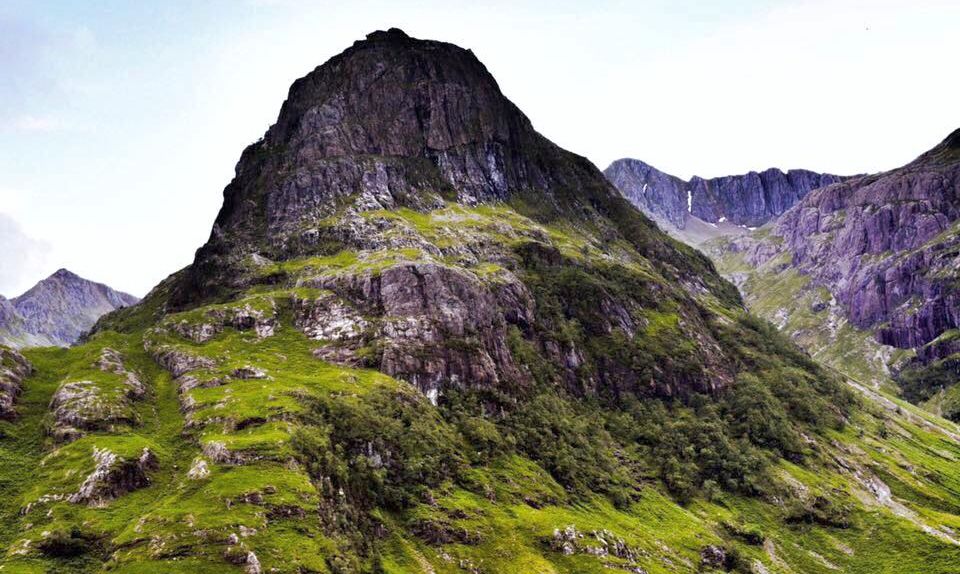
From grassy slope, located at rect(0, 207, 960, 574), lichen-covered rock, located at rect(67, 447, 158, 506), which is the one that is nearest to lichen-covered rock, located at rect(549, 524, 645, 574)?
grassy slope, located at rect(0, 207, 960, 574)

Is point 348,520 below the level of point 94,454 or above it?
below

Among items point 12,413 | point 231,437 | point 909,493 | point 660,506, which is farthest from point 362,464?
point 909,493

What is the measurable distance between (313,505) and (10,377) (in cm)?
6801

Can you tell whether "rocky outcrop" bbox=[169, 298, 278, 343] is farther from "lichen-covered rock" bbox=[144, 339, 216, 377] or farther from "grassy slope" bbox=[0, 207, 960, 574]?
"lichen-covered rock" bbox=[144, 339, 216, 377]

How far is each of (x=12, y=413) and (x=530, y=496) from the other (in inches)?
3955

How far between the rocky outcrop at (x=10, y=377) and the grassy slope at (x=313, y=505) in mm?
2124

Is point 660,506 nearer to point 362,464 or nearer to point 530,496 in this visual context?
point 530,496

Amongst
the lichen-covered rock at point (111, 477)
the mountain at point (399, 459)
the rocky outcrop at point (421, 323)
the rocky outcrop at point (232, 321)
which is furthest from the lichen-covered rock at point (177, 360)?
the lichen-covered rock at point (111, 477)

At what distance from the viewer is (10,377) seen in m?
107

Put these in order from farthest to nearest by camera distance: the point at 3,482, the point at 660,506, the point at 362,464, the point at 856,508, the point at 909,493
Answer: the point at 909,493 < the point at 856,508 < the point at 660,506 < the point at 362,464 < the point at 3,482

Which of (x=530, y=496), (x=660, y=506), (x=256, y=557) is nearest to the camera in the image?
(x=256, y=557)

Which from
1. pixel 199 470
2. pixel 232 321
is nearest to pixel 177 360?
pixel 232 321

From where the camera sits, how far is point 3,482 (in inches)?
3280

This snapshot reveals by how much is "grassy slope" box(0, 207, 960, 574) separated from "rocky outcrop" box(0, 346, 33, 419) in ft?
6.97
